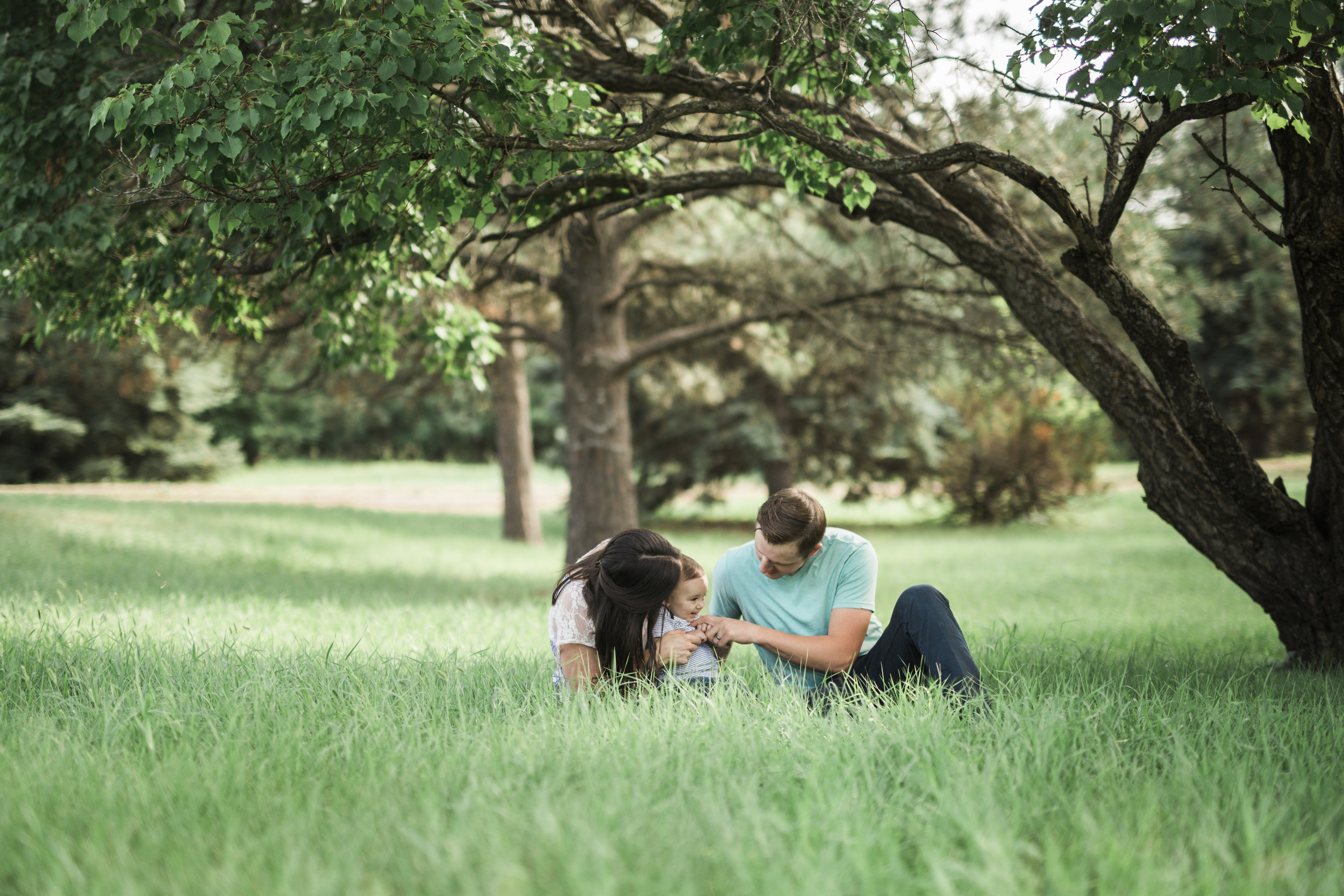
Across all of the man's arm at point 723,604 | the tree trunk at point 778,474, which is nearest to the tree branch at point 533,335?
the man's arm at point 723,604

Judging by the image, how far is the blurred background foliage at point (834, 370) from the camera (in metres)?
8.60

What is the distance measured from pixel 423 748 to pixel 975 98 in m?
5.93

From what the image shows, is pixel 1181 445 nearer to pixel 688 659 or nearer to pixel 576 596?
pixel 688 659

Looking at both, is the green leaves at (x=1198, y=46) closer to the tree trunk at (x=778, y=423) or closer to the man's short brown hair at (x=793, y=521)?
the man's short brown hair at (x=793, y=521)

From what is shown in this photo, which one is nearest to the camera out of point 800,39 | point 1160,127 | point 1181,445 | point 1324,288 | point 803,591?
point 803,591

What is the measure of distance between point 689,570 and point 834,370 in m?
14.0

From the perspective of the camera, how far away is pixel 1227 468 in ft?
14.2

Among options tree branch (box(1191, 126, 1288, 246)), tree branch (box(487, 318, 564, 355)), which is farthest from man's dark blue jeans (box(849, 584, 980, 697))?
tree branch (box(487, 318, 564, 355))

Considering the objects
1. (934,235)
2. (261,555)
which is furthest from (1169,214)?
(261,555)

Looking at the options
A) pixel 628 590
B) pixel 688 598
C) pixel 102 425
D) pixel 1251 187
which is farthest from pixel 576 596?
pixel 102 425

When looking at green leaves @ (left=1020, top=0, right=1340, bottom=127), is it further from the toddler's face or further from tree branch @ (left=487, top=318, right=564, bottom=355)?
tree branch @ (left=487, top=318, right=564, bottom=355)

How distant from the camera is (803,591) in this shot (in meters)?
3.58

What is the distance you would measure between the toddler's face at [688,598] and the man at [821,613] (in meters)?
0.16

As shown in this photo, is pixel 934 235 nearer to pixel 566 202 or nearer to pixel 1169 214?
pixel 566 202
